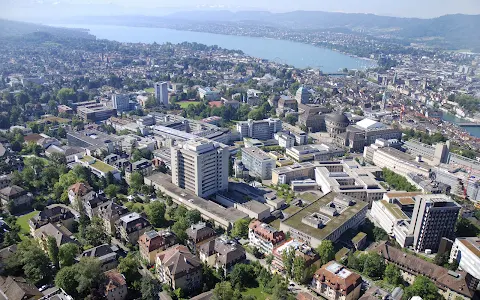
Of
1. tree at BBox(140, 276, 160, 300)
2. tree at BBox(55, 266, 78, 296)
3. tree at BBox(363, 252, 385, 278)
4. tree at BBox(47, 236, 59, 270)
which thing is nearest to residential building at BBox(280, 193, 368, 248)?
tree at BBox(363, 252, 385, 278)

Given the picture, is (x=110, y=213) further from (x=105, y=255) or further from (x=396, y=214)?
(x=396, y=214)

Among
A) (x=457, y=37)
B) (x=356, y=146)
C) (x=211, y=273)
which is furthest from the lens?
(x=457, y=37)

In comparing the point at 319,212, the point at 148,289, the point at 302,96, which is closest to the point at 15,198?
the point at 148,289

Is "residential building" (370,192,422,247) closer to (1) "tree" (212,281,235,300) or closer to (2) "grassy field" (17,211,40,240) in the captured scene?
(1) "tree" (212,281,235,300)

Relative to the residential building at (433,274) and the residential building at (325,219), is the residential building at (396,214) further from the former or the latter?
the residential building at (433,274)

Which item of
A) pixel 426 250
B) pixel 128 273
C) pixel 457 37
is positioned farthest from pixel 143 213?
pixel 457 37

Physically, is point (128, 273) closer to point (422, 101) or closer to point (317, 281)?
point (317, 281)
